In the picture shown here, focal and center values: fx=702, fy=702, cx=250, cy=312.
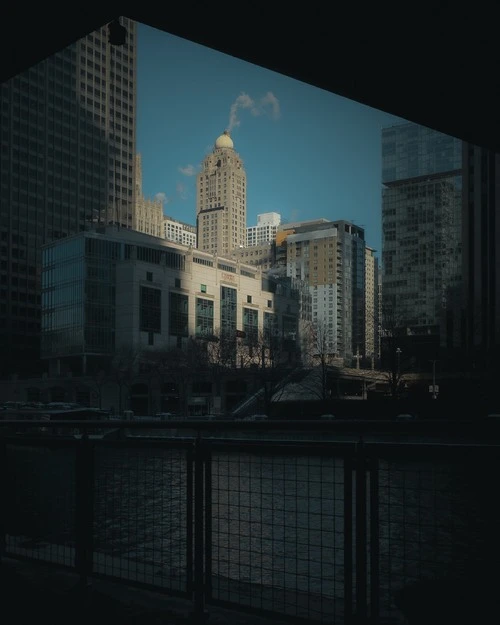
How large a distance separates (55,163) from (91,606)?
147m

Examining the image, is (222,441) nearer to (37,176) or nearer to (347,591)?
(347,591)

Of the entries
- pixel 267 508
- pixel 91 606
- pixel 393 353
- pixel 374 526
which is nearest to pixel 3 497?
pixel 91 606

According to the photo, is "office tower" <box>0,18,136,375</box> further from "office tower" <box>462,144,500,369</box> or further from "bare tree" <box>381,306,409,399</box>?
"bare tree" <box>381,306,409,399</box>

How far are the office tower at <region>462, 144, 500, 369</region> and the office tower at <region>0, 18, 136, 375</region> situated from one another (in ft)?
218

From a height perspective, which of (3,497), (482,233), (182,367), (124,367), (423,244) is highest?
(423,244)

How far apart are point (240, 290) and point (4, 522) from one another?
111m

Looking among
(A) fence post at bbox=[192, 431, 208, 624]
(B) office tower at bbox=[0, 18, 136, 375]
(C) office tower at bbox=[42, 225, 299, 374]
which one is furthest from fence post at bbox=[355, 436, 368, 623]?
(B) office tower at bbox=[0, 18, 136, 375]

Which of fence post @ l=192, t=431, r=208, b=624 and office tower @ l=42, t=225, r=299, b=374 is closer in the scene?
fence post @ l=192, t=431, r=208, b=624

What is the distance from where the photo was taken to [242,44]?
8.35 meters

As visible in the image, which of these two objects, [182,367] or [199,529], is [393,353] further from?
[199,529]

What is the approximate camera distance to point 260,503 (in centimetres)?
Result: 496

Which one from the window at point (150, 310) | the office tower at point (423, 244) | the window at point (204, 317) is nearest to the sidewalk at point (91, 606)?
the window at point (150, 310)

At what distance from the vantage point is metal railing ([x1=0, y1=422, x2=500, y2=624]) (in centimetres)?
385

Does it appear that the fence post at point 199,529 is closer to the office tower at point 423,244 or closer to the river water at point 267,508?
the river water at point 267,508
